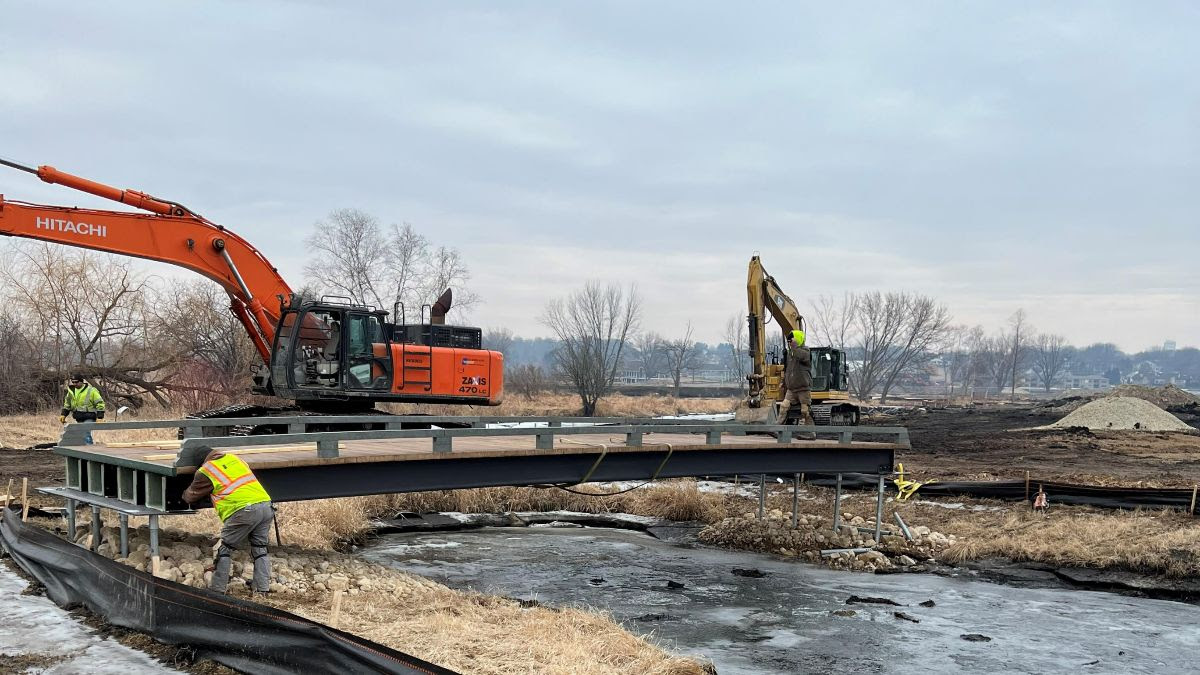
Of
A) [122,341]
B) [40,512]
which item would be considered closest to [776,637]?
[40,512]

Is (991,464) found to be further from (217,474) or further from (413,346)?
(217,474)

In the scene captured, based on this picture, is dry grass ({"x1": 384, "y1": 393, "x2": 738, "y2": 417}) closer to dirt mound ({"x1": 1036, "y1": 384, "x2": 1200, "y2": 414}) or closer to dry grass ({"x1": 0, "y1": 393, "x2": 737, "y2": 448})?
dry grass ({"x1": 0, "y1": 393, "x2": 737, "y2": 448})

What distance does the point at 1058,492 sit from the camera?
62.7 ft

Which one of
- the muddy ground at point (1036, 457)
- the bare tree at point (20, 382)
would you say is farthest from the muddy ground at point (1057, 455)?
the bare tree at point (20, 382)

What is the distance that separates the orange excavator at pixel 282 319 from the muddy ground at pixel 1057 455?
12.3 meters

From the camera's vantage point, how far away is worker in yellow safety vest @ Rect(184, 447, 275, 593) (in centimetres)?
955

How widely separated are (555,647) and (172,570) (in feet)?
14.6

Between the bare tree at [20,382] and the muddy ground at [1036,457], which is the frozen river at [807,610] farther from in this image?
the bare tree at [20,382]

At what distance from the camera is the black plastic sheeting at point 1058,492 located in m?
17.9

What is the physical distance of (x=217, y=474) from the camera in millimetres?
9523

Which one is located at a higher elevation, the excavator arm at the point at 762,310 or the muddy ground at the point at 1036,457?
the excavator arm at the point at 762,310

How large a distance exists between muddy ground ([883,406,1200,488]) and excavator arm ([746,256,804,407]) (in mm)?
4784

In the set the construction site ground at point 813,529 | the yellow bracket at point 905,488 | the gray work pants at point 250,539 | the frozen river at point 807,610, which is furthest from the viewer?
the yellow bracket at point 905,488

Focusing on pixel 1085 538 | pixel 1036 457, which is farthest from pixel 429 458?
pixel 1036 457
